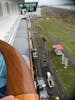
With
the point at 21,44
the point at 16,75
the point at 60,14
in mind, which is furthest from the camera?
the point at 60,14

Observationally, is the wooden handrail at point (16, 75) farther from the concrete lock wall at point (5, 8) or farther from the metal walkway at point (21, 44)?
the concrete lock wall at point (5, 8)

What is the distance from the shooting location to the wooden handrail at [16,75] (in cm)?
101

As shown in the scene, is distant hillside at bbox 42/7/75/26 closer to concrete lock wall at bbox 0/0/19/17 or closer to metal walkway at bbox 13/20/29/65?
concrete lock wall at bbox 0/0/19/17

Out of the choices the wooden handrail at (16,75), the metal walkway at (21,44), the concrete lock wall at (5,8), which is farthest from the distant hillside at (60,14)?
the wooden handrail at (16,75)

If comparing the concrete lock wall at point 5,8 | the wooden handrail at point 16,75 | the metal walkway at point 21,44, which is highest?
the wooden handrail at point 16,75

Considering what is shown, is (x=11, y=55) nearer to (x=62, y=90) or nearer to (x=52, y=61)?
(x=62, y=90)

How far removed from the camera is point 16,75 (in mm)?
1062

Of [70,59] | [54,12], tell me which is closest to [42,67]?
[70,59]

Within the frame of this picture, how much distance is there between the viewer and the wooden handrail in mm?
1007

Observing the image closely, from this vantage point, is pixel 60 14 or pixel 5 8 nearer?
pixel 5 8

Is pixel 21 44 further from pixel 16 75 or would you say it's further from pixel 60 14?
pixel 60 14

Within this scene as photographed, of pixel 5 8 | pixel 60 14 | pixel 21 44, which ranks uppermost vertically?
pixel 21 44

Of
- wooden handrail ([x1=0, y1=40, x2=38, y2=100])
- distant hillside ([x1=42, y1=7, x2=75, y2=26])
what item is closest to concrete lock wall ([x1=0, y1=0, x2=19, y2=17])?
wooden handrail ([x1=0, y1=40, x2=38, y2=100])

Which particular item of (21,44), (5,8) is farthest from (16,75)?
(5,8)
